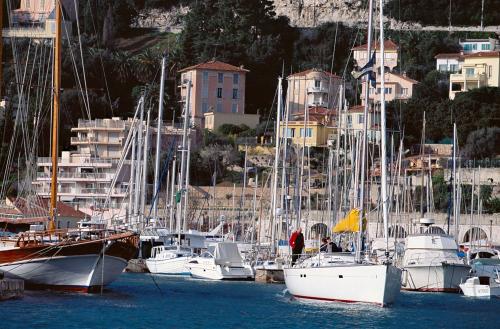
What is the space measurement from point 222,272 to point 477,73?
66887mm

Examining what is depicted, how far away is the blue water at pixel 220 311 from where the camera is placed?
36.1 m

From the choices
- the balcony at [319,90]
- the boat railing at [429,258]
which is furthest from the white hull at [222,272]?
the balcony at [319,90]

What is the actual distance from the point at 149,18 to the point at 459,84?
3859 centimetres

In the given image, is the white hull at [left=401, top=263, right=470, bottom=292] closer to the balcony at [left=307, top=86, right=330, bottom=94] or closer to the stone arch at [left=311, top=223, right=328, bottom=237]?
the stone arch at [left=311, top=223, right=328, bottom=237]

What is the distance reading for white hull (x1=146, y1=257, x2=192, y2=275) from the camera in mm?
57938

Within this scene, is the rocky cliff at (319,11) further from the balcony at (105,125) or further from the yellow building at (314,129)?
the balcony at (105,125)

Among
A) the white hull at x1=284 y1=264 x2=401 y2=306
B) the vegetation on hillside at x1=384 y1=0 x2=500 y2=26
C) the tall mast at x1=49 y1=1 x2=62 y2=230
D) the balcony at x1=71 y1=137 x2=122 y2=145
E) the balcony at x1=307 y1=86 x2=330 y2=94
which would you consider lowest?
the white hull at x1=284 y1=264 x2=401 y2=306

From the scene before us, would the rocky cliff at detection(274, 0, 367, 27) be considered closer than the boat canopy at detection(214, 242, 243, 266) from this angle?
No

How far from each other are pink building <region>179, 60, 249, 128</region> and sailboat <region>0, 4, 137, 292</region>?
7982 cm

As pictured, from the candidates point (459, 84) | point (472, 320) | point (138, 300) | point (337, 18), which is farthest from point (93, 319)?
point (337, 18)

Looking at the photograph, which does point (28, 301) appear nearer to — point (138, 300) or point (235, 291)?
point (138, 300)

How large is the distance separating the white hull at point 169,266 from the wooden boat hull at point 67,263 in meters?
15.1

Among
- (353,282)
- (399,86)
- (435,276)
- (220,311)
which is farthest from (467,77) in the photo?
Answer: (220,311)

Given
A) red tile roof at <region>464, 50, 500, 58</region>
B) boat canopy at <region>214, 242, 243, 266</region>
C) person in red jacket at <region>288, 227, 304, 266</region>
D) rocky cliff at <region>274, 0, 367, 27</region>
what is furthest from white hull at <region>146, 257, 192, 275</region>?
rocky cliff at <region>274, 0, 367, 27</region>
